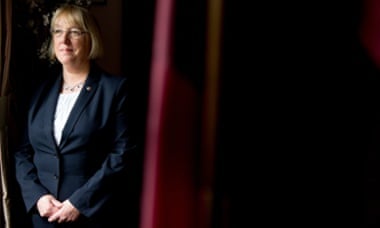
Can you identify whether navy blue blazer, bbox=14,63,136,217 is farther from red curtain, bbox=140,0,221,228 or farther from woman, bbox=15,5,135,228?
red curtain, bbox=140,0,221,228

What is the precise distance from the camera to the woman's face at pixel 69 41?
1.45m

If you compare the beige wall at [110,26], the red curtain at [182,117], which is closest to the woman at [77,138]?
the beige wall at [110,26]

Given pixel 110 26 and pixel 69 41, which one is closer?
pixel 69 41

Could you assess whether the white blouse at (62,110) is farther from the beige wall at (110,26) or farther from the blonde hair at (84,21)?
the beige wall at (110,26)

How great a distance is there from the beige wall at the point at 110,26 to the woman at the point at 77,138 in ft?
1.55

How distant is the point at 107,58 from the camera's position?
201 centimetres

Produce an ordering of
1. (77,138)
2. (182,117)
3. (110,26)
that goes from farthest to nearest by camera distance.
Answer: (110,26), (77,138), (182,117)

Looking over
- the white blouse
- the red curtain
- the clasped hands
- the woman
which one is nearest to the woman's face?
the woman

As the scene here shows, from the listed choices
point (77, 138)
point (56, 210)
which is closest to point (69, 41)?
point (77, 138)

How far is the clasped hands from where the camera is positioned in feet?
4.72

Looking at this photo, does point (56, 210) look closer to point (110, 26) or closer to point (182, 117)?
point (110, 26)

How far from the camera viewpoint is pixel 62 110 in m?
1.48

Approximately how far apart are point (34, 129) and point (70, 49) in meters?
0.27

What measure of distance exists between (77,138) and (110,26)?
697mm
